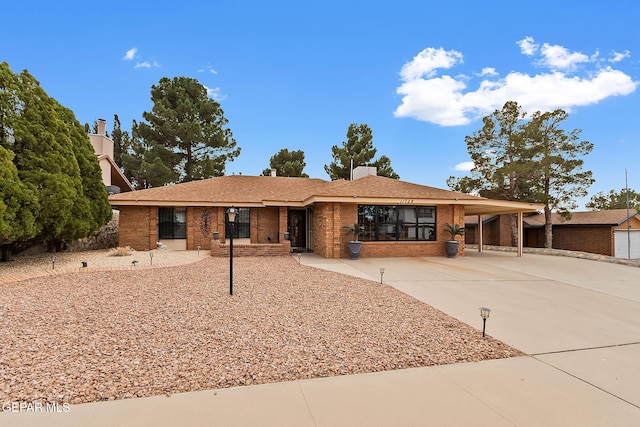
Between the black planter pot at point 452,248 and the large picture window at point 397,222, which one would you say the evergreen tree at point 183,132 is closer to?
the large picture window at point 397,222

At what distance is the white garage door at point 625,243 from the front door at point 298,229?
21.4 metres

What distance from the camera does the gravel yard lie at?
2.83 meters

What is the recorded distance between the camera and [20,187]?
7.82 metres

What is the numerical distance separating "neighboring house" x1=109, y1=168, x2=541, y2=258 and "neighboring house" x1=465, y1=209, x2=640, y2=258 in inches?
469

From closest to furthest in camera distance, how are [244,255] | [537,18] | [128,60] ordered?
[537,18], [244,255], [128,60]

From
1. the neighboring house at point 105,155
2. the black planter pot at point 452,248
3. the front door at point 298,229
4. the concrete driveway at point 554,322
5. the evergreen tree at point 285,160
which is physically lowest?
the concrete driveway at point 554,322

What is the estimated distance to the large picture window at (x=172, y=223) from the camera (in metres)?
14.0

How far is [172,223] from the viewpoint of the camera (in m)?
14.1

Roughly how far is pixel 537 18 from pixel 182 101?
73.9 feet

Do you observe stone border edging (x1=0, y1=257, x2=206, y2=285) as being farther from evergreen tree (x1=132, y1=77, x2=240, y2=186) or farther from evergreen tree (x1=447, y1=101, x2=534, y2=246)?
evergreen tree (x1=447, y1=101, x2=534, y2=246)

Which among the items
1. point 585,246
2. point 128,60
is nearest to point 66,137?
point 128,60

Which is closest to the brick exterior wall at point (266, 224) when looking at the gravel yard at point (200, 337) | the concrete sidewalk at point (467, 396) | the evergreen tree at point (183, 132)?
the gravel yard at point (200, 337)

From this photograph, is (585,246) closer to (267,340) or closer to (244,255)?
(244,255)

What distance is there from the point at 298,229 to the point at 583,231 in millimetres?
21502
